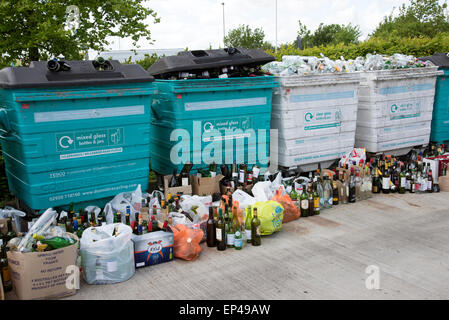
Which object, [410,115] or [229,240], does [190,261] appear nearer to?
[229,240]

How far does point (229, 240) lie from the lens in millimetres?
4711

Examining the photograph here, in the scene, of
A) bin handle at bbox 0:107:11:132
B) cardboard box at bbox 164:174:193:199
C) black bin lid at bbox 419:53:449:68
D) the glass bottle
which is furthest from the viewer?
black bin lid at bbox 419:53:449:68

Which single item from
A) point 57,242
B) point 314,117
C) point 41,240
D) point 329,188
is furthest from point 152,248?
point 314,117

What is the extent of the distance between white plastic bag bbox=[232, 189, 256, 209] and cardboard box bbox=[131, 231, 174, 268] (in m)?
1.29

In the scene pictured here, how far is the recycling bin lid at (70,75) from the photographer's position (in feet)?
15.1

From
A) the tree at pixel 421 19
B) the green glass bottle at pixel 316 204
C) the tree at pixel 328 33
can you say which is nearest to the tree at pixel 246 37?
the tree at pixel 328 33

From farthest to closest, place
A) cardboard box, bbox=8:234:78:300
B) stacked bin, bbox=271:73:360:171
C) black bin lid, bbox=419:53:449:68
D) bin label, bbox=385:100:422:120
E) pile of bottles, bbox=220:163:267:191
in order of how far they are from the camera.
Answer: black bin lid, bbox=419:53:449:68 → bin label, bbox=385:100:422:120 → stacked bin, bbox=271:73:360:171 → pile of bottles, bbox=220:163:267:191 → cardboard box, bbox=8:234:78:300

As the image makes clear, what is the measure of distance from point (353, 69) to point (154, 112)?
3.72 metres

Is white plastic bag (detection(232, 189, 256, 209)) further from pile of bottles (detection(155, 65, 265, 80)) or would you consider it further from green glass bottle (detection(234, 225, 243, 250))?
pile of bottles (detection(155, 65, 265, 80))

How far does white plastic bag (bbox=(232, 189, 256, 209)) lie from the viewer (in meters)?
5.32

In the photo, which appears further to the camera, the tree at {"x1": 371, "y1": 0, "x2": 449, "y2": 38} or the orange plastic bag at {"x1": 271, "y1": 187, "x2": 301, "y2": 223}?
the tree at {"x1": 371, "y1": 0, "x2": 449, "y2": 38}

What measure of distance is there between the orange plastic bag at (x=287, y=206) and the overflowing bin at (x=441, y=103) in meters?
4.48

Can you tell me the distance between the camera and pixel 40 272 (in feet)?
11.6

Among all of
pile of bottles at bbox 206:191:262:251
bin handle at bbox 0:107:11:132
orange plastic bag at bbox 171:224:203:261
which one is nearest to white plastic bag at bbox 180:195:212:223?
pile of bottles at bbox 206:191:262:251
